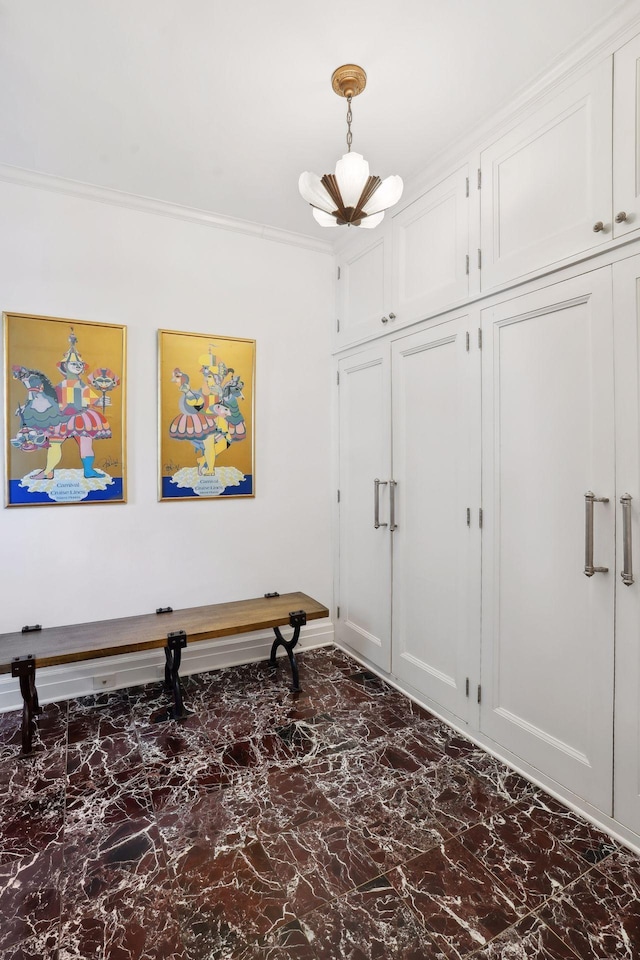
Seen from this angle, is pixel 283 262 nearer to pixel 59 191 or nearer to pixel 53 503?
pixel 59 191

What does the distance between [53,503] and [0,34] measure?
80.3 inches

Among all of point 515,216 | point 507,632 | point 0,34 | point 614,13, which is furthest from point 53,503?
point 614,13

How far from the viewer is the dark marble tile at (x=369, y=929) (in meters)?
1.35

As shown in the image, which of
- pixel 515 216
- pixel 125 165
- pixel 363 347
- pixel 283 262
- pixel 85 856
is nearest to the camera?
pixel 85 856

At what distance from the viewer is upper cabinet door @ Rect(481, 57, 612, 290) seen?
1.77 m

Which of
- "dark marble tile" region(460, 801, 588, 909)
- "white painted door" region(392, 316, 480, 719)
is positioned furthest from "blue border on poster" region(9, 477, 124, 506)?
"dark marble tile" region(460, 801, 588, 909)

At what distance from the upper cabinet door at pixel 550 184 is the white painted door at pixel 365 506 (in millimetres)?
945

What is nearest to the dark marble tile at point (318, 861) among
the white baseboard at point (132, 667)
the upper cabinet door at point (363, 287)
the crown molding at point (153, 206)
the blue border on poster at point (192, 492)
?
the white baseboard at point (132, 667)

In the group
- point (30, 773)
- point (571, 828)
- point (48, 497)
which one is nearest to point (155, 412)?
point (48, 497)

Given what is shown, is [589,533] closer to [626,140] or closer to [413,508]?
[413,508]

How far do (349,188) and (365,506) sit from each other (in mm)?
1873

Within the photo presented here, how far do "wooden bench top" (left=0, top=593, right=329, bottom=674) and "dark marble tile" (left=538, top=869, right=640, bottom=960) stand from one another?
174 cm

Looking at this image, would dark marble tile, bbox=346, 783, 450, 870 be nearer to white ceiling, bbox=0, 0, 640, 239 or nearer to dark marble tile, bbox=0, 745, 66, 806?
dark marble tile, bbox=0, 745, 66, 806

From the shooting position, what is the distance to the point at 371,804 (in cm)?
193
